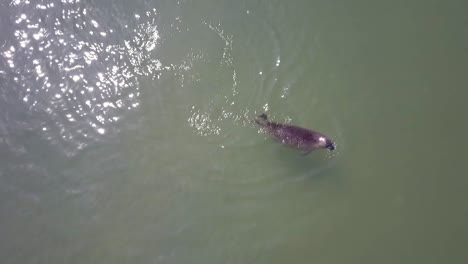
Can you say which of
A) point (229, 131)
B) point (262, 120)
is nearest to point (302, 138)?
point (262, 120)

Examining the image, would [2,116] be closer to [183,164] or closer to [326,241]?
[183,164]

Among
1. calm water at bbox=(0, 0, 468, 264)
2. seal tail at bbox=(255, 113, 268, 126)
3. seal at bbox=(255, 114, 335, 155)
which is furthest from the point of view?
seal tail at bbox=(255, 113, 268, 126)

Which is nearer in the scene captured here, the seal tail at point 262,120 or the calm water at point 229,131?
the calm water at point 229,131

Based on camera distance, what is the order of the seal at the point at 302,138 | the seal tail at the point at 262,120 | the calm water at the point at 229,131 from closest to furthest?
the calm water at the point at 229,131, the seal at the point at 302,138, the seal tail at the point at 262,120

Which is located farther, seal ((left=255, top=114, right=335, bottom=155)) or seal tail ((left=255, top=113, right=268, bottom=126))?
seal tail ((left=255, top=113, right=268, bottom=126))

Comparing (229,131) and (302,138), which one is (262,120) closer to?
(229,131)
